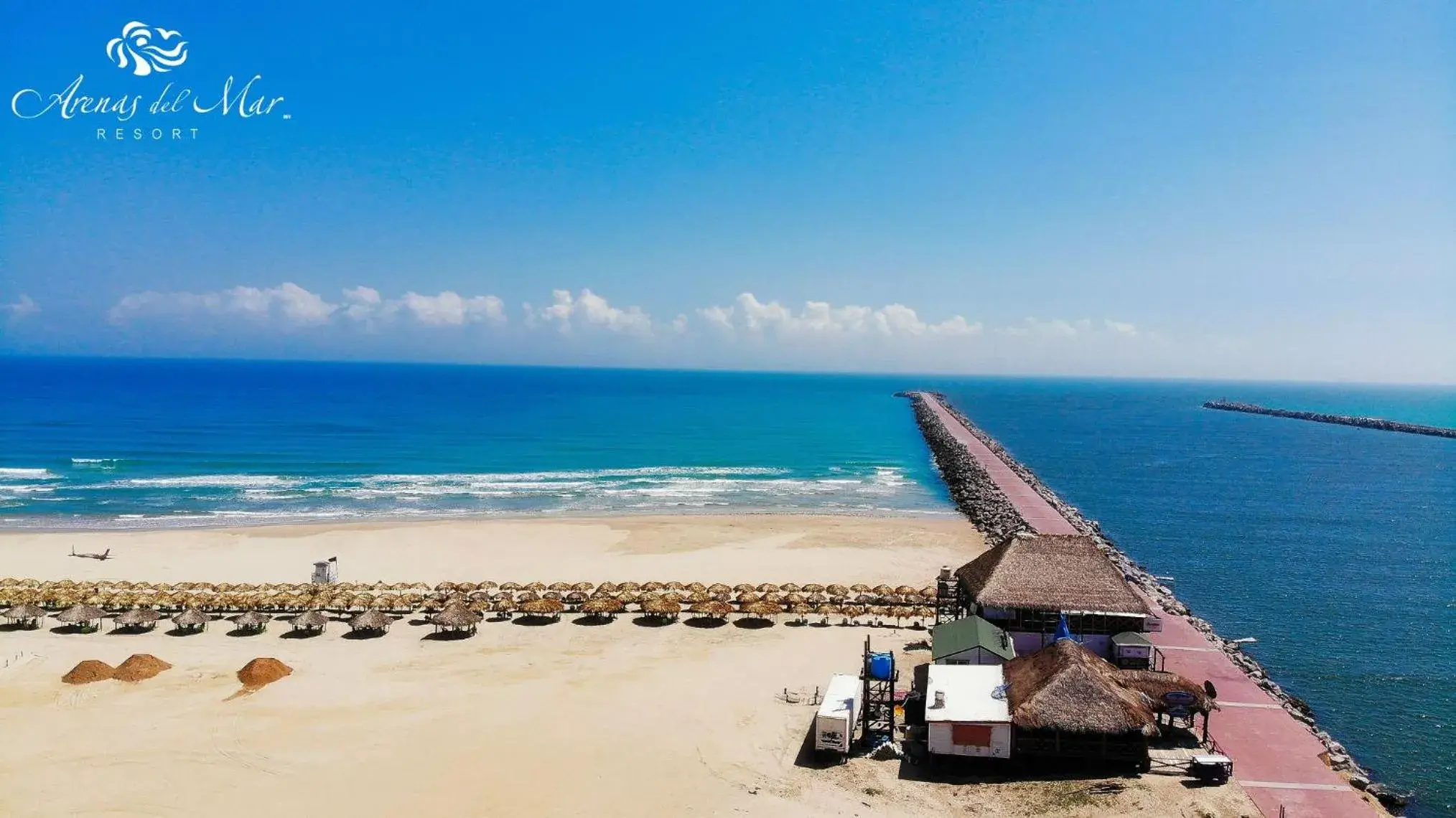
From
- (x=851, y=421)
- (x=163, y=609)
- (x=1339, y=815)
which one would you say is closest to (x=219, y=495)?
(x=163, y=609)

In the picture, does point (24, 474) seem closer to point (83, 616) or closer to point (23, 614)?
point (23, 614)

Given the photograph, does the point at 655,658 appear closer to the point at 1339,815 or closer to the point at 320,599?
the point at 320,599

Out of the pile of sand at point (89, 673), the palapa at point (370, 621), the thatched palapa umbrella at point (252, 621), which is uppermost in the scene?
the palapa at point (370, 621)

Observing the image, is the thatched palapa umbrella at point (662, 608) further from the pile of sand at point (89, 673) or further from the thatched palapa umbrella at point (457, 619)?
the pile of sand at point (89, 673)

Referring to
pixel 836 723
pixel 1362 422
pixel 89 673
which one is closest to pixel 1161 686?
pixel 836 723

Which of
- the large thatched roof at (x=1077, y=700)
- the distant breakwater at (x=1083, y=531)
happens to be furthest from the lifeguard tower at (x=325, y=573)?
the distant breakwater at (x=1083, y=531)
